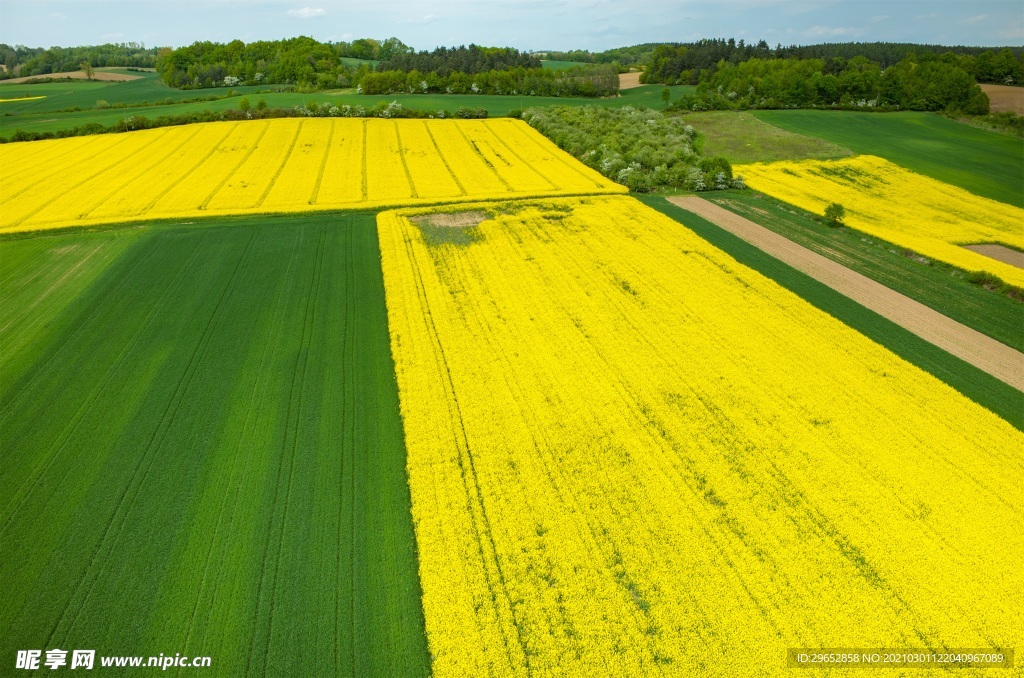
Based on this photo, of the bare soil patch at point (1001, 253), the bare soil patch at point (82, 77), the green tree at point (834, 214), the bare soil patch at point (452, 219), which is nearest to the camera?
the bare soil patch at point (1001, 253)

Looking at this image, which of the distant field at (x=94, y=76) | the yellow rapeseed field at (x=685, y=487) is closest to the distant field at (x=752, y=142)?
the yellow rapeseed field at (x=685, y=487)

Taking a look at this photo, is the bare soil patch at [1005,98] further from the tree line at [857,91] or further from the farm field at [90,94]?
the farm field at [90,94]

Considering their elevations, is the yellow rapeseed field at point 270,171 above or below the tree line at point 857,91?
below

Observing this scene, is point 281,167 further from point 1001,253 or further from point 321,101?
point 1001,253

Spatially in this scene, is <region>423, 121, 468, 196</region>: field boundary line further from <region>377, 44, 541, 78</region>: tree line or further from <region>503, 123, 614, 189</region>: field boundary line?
<region>377, 44, 541, 78</region>: tree line

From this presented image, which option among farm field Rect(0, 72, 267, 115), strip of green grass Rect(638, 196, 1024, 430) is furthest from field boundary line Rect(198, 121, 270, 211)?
strip of green grass Rect(638, 196, 1024, 430)

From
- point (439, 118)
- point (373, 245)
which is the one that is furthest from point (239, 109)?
point (373, 245)

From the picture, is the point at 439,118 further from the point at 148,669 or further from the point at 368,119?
the point at 148,669
